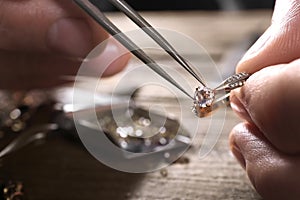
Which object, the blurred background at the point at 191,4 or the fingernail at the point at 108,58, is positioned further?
the blurred background at the point at 191,4

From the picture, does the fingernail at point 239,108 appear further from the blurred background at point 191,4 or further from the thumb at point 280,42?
the blurred background at point 191,4

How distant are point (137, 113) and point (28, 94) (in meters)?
0.17

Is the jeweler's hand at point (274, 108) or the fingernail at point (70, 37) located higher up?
the fingernail at point (70, 37)

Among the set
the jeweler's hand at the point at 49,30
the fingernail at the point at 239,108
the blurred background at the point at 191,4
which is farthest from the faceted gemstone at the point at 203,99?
the blurred background at the point at 191,4

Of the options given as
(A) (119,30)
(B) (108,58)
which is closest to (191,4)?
(B) (108,58)

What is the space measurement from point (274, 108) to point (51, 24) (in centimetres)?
24

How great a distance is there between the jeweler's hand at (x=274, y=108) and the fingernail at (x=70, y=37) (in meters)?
0.16

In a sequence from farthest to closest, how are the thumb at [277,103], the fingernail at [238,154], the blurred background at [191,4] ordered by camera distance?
1. the blurred background at [191,4]
2. the fingernail at [238,154]
3. the thumb at [277,103]

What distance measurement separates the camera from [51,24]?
554 millimetres

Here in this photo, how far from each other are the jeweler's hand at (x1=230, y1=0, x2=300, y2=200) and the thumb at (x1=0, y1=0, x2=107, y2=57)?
0.16m

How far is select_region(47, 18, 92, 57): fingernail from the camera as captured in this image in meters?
0.55

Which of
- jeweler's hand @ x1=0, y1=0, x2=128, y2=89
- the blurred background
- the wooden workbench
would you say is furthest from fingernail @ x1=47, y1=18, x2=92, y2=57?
the blurred background

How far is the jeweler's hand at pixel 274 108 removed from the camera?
0.43m

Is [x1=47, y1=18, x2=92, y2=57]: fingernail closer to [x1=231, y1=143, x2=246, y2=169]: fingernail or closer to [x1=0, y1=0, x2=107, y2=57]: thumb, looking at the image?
[x1=0, y1=0, x2=107, y2=57]: thumb
